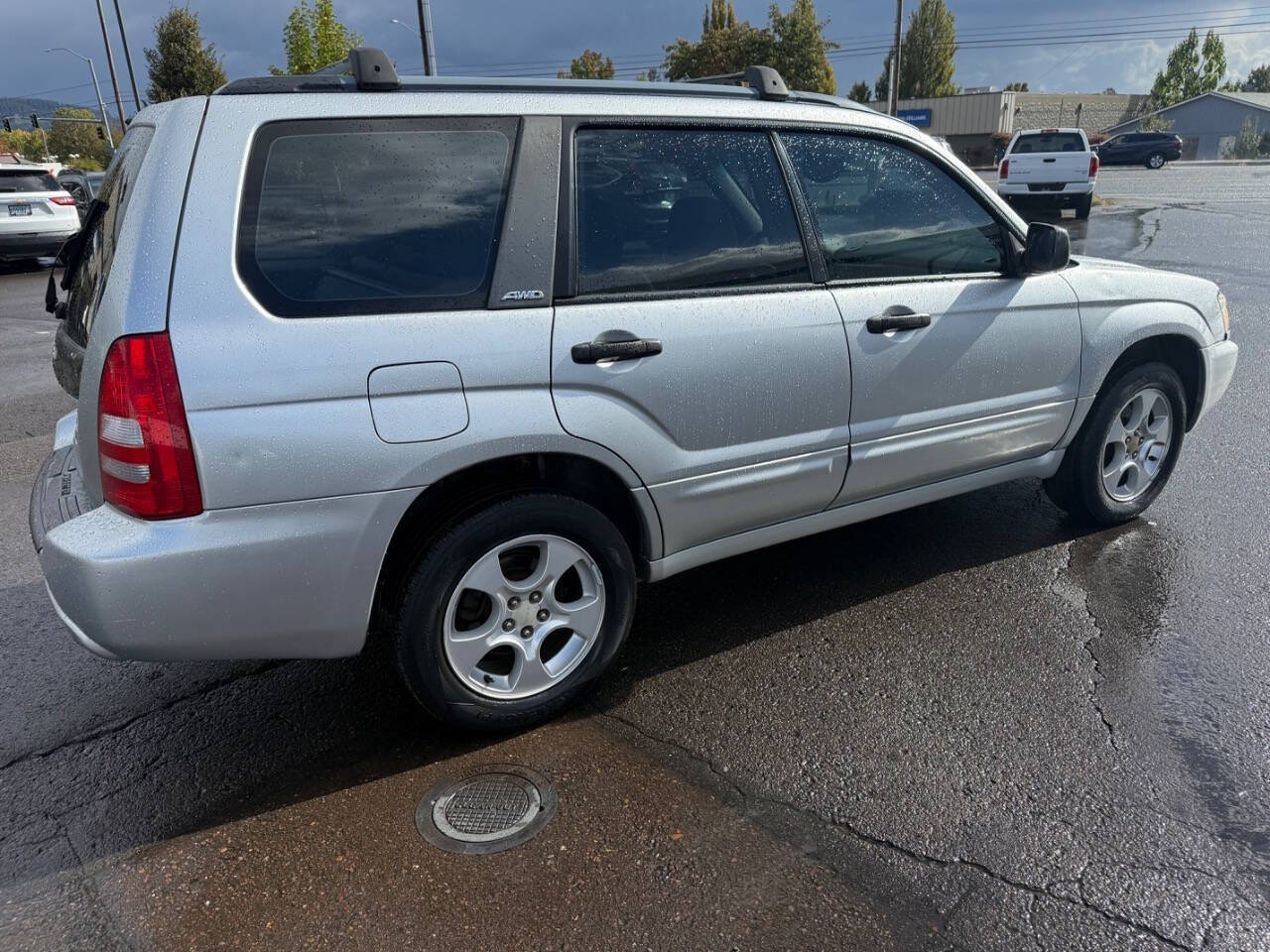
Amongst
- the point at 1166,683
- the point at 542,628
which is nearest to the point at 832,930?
the point at 542,628

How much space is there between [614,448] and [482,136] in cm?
97

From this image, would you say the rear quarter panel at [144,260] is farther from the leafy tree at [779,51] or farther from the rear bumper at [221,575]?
the leafy tree at [779,51]

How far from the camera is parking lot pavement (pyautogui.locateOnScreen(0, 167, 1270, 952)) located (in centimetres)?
233

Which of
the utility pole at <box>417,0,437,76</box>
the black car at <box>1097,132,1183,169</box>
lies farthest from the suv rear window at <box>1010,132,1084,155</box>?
the black car at <box>1097,132,1183,169</box>

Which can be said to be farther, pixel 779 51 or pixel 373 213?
pixel 779 51

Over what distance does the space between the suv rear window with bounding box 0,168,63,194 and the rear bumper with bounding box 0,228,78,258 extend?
68cm

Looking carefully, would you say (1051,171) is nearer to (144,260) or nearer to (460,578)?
(460,578)

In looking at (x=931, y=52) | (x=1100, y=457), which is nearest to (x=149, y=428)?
(x=1100, y=457)

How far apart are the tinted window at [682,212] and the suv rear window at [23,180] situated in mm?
16001

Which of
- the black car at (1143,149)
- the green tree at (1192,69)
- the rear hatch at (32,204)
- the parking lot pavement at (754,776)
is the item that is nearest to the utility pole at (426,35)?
the rear hatch at (32,204)

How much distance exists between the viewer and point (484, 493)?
283 cm

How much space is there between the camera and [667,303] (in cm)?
302

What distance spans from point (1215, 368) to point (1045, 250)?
1.35 m

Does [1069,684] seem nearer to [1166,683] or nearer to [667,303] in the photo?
[1166,683]
